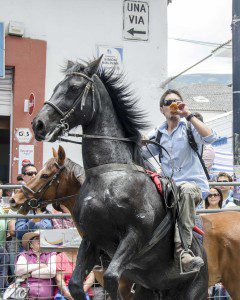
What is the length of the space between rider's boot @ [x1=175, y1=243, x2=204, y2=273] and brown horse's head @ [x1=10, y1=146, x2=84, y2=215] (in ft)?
6.13

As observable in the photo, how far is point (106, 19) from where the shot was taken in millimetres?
13391

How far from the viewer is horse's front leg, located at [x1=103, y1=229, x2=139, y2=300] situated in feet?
14.4

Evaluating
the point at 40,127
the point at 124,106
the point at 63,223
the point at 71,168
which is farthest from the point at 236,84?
the point at 40,127

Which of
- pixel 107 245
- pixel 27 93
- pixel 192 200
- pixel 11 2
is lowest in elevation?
pixel 107 245

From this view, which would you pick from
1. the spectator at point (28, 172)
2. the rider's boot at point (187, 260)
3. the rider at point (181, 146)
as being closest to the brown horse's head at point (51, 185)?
the rider at point (181, 146)

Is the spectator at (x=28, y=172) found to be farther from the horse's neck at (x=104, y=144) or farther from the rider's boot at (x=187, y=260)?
the rider's boot at (x=187, y=260)

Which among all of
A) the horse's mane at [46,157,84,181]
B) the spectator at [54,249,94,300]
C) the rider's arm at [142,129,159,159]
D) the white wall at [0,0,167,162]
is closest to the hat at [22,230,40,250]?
the spectator at [54,249,94,300]

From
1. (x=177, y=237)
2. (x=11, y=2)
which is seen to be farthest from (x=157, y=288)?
(x=11, y=2)

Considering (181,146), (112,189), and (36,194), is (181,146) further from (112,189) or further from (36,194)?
(36,194)

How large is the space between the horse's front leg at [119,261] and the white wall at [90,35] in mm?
8143

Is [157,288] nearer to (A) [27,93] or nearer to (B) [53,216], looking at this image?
(B) [53,216]

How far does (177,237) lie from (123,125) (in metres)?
1.17

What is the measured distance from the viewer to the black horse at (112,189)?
15.2 feet

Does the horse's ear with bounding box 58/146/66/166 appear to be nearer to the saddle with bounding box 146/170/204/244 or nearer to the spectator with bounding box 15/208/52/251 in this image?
the spectator with bounding box 15/208/52/251
